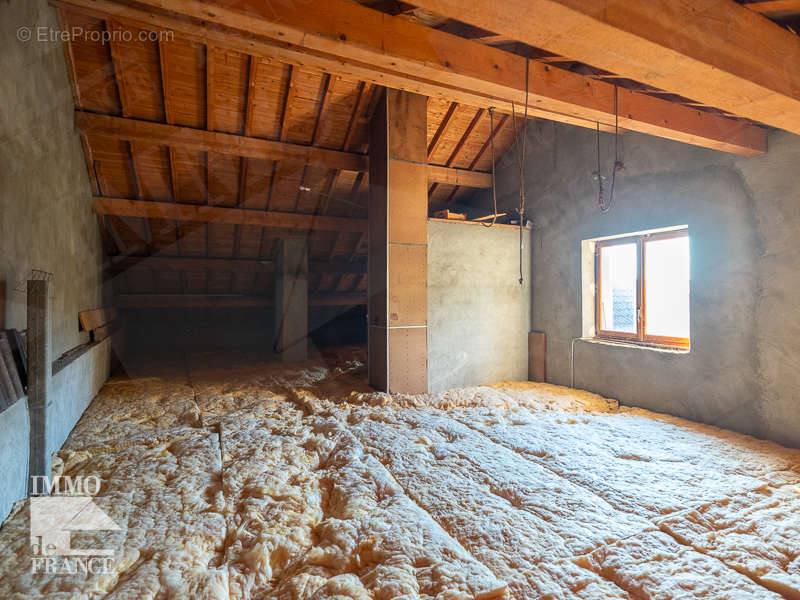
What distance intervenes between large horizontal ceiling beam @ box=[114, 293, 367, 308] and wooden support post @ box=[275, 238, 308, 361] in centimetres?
95

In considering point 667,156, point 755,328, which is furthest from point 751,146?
point 755,328

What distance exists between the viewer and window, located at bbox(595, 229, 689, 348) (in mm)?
4359

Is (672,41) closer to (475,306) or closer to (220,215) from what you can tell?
(475,306)

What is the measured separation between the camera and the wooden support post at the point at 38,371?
2.41 metres

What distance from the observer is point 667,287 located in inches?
176

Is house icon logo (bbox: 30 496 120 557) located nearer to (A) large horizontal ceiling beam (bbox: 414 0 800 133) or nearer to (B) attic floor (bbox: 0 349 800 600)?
(B) attic floor (bbox: 0 349 800 600)

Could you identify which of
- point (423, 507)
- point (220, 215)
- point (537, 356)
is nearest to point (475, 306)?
point (537, 356)

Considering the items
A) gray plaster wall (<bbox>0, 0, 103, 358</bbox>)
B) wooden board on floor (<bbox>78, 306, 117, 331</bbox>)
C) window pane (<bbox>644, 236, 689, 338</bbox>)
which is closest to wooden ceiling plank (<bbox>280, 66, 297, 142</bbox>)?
gray plaster wall (<bbox>0, 0, 103, 358</bbox>)

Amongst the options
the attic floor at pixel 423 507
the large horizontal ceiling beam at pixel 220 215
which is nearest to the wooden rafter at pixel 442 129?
the large horizontal ceiling beam at pixel 220 215

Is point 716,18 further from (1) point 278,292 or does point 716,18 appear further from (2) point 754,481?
(1) point 278,292

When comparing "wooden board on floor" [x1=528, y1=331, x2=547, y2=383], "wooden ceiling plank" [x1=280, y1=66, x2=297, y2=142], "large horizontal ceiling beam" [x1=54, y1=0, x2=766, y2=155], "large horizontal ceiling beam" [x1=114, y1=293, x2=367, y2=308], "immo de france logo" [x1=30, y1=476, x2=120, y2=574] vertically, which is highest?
"wooden ceiling plank" [x1=280, y1=66, x2=297, y2=142]

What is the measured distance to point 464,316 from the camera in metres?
5.41

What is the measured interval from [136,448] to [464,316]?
12.7 feet

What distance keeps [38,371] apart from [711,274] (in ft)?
18.4
